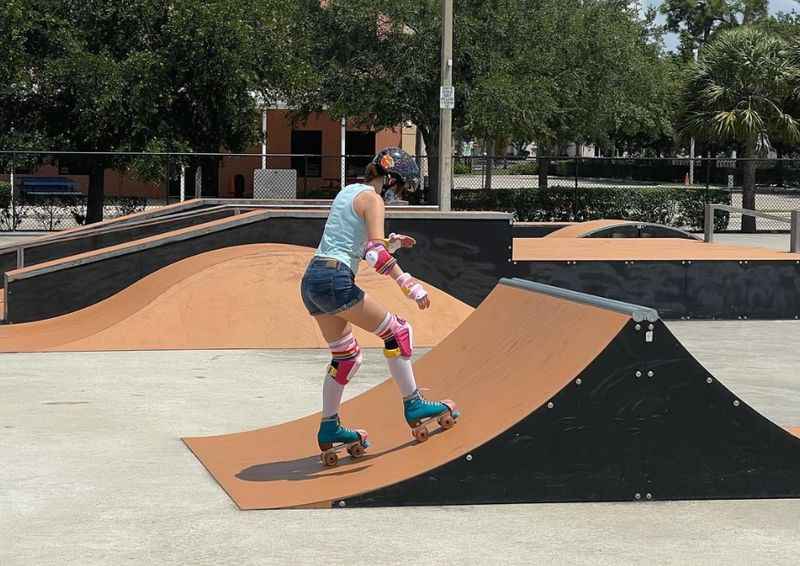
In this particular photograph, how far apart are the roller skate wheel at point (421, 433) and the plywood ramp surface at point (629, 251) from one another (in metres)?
8.48

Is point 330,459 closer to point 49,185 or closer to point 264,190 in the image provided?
point 264,190

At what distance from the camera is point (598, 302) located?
730 centimetres

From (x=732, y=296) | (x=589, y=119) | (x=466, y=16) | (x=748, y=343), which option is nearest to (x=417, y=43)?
(x=466, y=16)

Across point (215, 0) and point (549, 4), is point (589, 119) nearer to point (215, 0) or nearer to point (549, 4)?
point (549, 4)

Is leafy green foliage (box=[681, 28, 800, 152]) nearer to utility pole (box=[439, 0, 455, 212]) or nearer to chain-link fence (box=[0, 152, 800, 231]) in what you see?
chain-link fence (box=[0, 152, 800, 231])

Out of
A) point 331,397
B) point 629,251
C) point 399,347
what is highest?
point 629,251

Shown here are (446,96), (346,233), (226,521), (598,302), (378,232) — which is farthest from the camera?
(446,96)

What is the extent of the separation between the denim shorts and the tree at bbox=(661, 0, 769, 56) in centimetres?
8709

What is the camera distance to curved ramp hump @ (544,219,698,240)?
21.7 m

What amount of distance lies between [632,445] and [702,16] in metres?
95.6

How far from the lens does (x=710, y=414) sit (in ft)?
22.2

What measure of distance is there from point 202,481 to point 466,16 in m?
28.2

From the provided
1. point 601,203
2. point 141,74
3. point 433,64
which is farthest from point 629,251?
point 601,203

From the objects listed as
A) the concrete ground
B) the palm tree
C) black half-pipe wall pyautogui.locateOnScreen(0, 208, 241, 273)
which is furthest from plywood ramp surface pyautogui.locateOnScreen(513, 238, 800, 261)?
the palm tree
